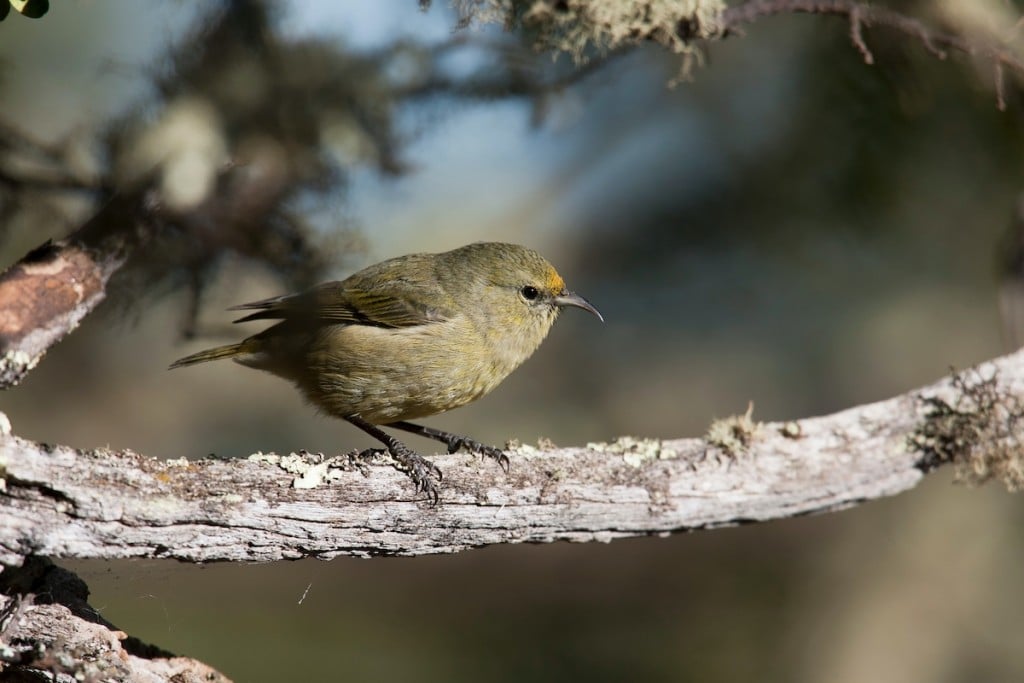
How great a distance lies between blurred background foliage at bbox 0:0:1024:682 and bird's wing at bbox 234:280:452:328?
1.14ft

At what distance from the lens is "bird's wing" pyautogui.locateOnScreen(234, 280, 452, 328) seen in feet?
12.5

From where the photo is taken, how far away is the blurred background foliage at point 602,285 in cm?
371

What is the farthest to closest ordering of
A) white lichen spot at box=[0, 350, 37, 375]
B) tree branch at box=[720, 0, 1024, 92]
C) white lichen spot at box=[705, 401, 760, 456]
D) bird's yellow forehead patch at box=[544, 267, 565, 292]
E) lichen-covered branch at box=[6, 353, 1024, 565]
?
bird's yellow forehead patch at box=[544, 267, 565, 292] < tree branch at box=[720, 0, 1024, 92] < white lichen spot at box=[705, 401, 760, 456] < white lichen spot at box=[0, 350, 37, 375] < lichen-covered branch at box=[6, 353, 1024, 565]

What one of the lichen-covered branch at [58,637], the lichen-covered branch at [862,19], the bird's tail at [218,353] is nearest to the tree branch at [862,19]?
the lichen-covered branch at [862,19]

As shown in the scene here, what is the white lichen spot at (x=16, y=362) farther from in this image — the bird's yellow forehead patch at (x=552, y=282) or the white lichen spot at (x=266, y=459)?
the bird's yellow forehead patch at (x=552, y=282)

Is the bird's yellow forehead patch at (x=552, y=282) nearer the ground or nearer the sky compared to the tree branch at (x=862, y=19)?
nearer the ground

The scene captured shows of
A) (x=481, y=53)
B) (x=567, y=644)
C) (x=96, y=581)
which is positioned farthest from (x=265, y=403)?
(x=96, y=581)

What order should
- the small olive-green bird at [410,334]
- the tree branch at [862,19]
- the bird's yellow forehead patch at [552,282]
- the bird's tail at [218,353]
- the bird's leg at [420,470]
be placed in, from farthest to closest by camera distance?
the bird's yellow forehead patch at [552,282], the bird's tail at [218,353], the small olive-green bird at [410,334], the tree branch at [862,19], the bird's leg at [420,470]

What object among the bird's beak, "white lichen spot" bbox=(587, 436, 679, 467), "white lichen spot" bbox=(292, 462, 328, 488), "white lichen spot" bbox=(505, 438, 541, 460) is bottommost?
"white lichen spot" bbox=(292, 462, 328, 488)

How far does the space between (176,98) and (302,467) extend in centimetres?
158

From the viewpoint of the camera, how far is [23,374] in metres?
2.62

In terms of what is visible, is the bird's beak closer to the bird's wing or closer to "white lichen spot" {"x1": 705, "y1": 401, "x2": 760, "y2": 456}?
the bird's wing

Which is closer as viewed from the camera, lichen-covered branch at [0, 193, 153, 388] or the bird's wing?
lichen-covered branch at [0, 193, 153, 388]

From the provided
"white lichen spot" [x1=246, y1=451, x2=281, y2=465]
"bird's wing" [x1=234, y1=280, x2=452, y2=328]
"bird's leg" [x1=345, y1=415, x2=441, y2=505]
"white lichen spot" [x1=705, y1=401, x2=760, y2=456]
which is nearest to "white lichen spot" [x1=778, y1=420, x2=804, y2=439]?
"white lichen spot" [x1=705, y1=401, x2=760, y2=456]
